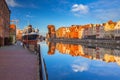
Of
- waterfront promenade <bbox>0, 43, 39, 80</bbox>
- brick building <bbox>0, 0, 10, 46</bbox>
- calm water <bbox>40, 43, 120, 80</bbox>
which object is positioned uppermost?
brick building <bbox>0, 0, 10, 46</bbox>

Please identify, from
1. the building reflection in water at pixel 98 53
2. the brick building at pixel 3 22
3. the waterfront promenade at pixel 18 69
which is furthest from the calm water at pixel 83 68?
the brick building at pixel 3 22

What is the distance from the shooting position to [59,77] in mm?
21219

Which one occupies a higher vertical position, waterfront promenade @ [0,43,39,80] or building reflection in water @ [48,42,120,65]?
waterfront promenade @ [0,43,39,80]

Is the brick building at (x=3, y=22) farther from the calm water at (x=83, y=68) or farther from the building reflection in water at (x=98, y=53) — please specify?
the building reflection in water at (x=98, y=53)

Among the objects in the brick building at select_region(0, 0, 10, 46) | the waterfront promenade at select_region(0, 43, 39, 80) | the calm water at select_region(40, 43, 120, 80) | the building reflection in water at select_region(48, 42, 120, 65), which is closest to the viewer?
the waterfront promenade at select_region(0, 43, 39, 80)

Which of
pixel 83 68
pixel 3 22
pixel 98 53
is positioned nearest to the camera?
pixel 83 68

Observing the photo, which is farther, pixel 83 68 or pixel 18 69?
pixel 83 68

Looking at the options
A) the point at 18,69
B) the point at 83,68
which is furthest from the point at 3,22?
the point at 18,69

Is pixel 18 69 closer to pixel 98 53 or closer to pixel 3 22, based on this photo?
pixel 3 22

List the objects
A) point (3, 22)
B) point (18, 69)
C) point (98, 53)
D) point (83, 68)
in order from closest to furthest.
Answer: point (18, 69) < point (83, 68) < point (3, 22) < point (98, 53)

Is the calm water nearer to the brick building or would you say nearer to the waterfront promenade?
the waterfront promenade

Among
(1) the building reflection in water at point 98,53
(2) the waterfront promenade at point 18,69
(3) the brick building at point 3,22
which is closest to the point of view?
(2) the waterfront promenade at point 18,69

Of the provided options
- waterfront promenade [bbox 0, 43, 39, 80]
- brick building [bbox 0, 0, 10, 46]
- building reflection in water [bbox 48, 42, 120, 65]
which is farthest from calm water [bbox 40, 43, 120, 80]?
brick building [bbox 0, 0, 10, 46]

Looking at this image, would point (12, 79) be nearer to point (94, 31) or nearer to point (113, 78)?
point (113, 78)
